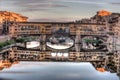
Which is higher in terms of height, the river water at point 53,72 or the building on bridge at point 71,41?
the building on bridge at point 71,41

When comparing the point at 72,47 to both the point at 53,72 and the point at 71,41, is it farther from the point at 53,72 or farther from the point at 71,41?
the point at 53,72

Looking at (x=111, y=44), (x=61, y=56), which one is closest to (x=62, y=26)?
(x=61, y=56)

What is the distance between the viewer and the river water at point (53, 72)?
114 inches

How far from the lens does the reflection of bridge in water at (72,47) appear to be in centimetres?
285

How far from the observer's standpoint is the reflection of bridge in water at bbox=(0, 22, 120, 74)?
2850 millimetres

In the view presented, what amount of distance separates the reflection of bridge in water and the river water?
48 millimetres

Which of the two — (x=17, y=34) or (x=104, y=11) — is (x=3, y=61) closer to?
(x=17, y=34)

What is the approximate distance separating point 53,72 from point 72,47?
274 millimetres

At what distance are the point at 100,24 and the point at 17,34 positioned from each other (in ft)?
2.33

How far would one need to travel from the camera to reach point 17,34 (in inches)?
113

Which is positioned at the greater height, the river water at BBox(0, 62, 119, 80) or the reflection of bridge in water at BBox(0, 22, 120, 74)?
the reflection of bridge in water at BBox(0, 22, 120, 74)

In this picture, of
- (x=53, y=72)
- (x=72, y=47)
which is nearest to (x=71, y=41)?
(x=72, y=47)

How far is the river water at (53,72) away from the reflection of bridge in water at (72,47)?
1.9 inches

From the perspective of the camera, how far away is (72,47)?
9.41 ft
